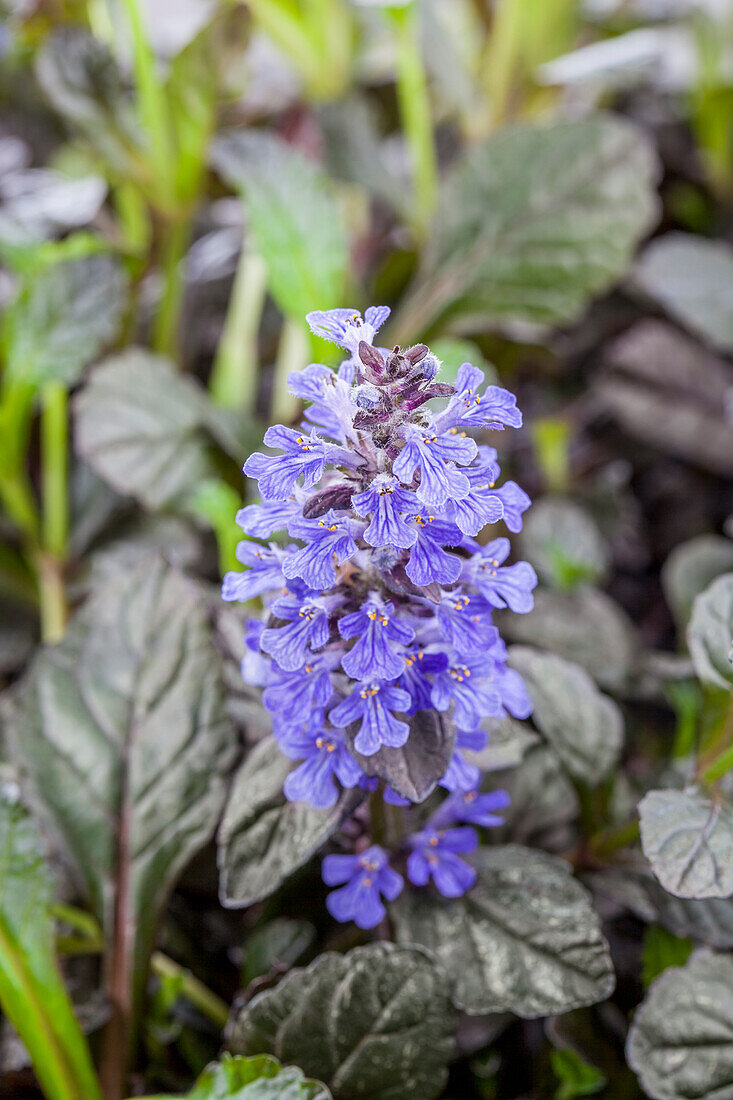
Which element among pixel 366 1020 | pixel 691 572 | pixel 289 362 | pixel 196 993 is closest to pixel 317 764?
pixel 366 1020

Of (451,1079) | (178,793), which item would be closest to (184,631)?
(178,793)

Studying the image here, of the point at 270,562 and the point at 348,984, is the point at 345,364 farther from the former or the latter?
the point at 348,984

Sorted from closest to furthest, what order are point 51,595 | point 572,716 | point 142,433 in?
point 572,716, point 142,433, point 51,595

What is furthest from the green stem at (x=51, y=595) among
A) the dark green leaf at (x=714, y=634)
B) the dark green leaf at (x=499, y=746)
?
the dark green leaf at (x=714, y=634)

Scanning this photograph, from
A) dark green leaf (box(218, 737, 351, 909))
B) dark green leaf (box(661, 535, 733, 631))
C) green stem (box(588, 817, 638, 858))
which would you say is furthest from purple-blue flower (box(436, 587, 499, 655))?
dark green leaf (box(661, 535, 733, 631))

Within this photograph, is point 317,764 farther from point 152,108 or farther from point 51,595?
point 152,108

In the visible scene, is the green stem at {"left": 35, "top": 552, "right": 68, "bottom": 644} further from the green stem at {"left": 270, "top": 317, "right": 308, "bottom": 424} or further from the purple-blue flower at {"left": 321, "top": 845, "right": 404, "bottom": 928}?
the purple-blue flower at {"left": 321, "top": 845, "right": 404, "bottom": 928}
